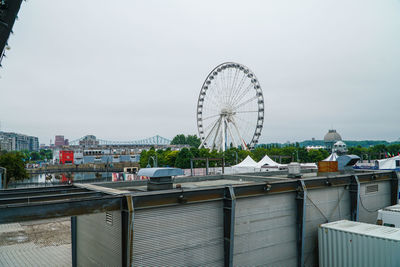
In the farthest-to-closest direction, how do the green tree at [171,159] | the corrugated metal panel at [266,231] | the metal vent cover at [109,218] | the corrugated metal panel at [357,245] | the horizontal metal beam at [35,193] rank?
the green tree at [171,159] → the corrugated metal panel at [266,231] → the corrugated metal panel at [357,245] → the metal vent cover at [109,218] → the horizontal metal beam at [35,193]

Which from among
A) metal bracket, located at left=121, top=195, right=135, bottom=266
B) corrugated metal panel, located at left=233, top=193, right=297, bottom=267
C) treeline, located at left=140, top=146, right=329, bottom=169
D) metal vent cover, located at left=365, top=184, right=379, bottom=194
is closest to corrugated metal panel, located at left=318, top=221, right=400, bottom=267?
corrugated metal panel, located at left=233, top=193, right=297, bottom=267

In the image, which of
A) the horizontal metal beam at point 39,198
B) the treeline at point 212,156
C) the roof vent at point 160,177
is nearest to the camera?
the horizontal metal beam at point 39,198

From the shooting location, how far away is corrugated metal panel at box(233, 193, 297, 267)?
36.1 ft

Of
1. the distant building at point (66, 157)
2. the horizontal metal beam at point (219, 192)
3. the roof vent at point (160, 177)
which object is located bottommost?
the distant building at point (66, 157)

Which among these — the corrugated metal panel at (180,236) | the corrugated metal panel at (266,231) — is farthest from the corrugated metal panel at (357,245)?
the corrugated metal panel at (180,236)

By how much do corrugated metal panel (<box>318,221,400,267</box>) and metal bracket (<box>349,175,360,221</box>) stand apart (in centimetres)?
312

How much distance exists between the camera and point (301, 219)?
12570mm

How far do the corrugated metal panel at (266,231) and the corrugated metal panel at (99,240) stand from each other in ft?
13.9

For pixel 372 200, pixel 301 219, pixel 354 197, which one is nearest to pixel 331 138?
pixel 372 200

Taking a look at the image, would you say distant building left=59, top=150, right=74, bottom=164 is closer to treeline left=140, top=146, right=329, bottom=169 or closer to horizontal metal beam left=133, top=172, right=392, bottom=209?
treeline left=140, top=146, right=329, bottom=169

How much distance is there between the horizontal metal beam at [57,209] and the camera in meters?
6.73

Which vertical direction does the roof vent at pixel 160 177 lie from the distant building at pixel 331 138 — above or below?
below

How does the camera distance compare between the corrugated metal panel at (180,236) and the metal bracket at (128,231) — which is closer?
the metal bracket at (128,231)

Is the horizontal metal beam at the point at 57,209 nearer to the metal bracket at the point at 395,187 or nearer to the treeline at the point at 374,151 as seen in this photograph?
the metal bracket at the point at 395,187
